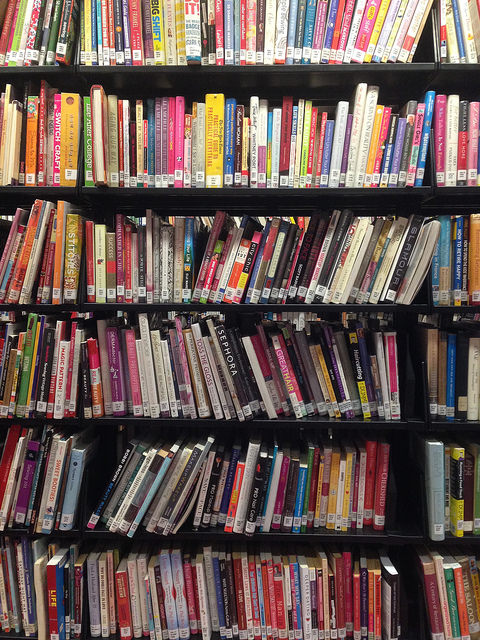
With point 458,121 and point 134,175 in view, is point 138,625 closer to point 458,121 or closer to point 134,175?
point 134,175

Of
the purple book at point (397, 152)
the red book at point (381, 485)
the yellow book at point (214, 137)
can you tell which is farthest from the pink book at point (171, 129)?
the red book at point (381, 485)

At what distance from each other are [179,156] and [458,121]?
866mm

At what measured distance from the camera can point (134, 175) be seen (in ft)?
4.27

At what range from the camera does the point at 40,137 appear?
4.31 ft

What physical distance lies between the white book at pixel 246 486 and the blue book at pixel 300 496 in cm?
16

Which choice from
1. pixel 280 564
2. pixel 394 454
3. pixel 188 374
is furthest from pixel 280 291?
pixel 280 564

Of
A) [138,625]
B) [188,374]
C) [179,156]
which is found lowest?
[138,625]

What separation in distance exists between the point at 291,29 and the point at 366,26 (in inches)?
9.0

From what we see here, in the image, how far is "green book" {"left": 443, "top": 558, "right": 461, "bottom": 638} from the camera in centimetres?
130

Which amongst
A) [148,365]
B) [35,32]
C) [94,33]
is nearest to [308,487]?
[148,365]

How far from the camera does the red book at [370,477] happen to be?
4.38ft

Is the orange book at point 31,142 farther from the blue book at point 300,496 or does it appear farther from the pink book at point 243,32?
the blue book at point 300,496

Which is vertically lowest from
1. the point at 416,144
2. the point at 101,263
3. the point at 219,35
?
the point at 101,263

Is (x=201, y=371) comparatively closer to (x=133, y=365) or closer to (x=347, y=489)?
(x=133, y=365)
